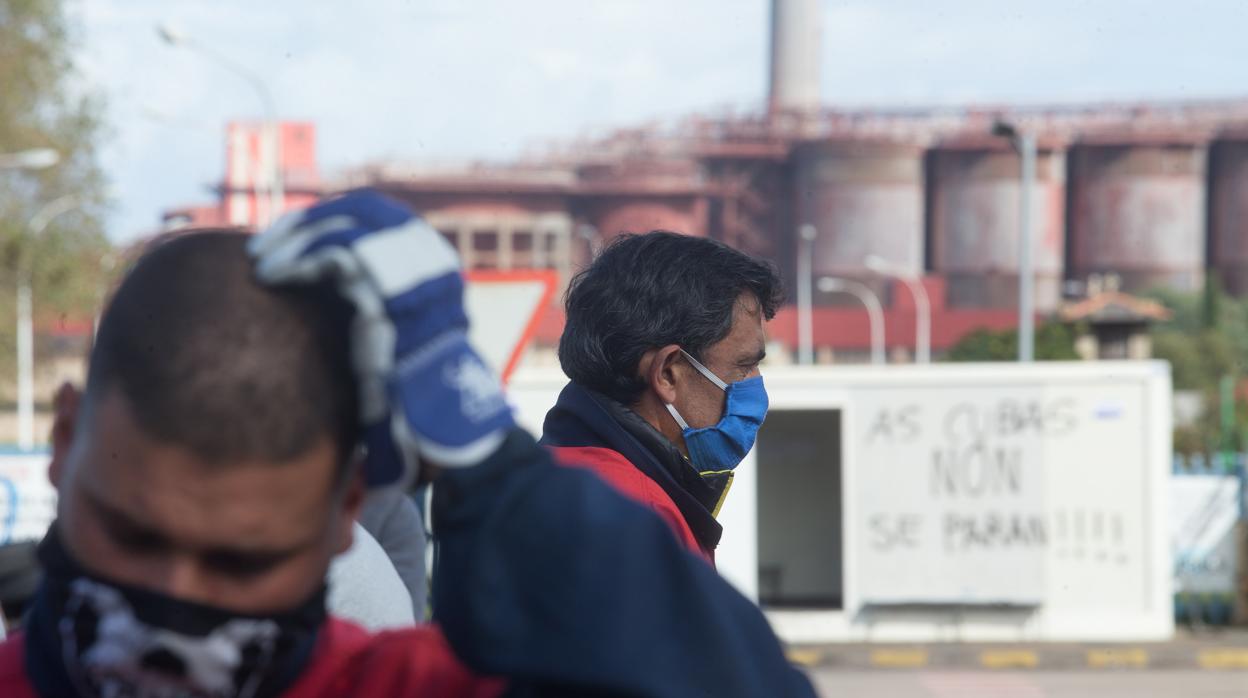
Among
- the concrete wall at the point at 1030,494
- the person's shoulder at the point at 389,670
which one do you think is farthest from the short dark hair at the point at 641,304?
the concrete wall at the point at 1030,494

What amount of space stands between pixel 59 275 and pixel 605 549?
104 feet

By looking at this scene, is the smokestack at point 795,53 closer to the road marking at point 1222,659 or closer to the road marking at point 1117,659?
the road marking at point 1222,659

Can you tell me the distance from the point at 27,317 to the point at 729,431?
94.6ft

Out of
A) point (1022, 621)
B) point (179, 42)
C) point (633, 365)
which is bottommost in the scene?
point (1022, 621)

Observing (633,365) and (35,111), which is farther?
(35,111)

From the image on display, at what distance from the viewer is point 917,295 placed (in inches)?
2926

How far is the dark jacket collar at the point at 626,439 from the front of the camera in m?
2.66

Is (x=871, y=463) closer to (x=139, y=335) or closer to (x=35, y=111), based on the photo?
(x=139, y=335)

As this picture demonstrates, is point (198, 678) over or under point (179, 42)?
under

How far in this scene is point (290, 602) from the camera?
1155 millimetres

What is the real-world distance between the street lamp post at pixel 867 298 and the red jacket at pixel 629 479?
6989 centimetres

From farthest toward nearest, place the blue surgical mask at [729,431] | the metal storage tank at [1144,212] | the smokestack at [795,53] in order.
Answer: the smokestack at [795,53], the metal storage tank at [1144,212], the blue surgical mask at [729,431]

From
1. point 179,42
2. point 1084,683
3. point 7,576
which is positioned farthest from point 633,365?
point 179,42

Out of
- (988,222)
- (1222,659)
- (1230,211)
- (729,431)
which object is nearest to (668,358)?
(729,431)
